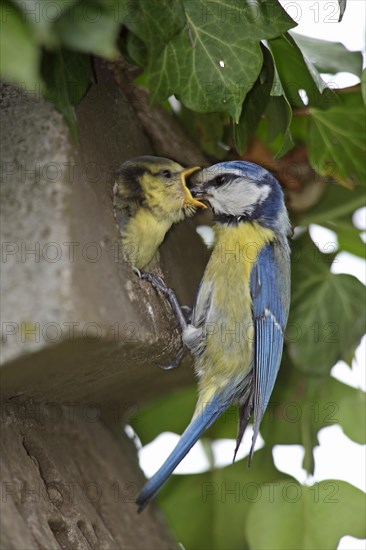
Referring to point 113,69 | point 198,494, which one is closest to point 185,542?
point 198,494

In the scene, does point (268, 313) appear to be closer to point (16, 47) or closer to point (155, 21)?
point (155, 21)

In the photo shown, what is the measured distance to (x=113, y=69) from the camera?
143cm

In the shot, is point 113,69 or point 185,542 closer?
point 113,69

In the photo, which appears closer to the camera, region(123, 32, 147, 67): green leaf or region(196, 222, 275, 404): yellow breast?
region(123, 32, 147, 67): green leaf

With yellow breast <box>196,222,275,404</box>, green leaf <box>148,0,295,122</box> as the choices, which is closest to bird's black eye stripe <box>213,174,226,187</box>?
yellow breast <box>196,222,275,404</box>

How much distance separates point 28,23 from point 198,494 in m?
1.02

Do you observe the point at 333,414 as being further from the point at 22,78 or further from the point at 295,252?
the point at 22,78

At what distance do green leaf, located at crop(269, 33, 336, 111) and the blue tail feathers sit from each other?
1.79ft

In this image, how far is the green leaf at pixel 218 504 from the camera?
5.15ft

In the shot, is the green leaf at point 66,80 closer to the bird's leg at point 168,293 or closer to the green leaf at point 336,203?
the bird's leg at point 168,293

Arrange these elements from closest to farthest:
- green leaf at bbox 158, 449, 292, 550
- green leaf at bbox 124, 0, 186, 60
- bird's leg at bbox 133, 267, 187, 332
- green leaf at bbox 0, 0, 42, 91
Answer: green leaf at bbox 0, 0, 42, 91 < green leaf at bbox 124, 0, 186, 60 < bird's leg at bbox 133, 267, 187, 332 < green leaf at bbox 158, 449, 292, 550

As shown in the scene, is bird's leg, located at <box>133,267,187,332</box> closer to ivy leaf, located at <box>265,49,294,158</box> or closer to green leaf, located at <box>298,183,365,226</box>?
ivy leaf, located at <box>265,49,294,158</box>

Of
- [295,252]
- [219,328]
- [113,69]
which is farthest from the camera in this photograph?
[295,252]

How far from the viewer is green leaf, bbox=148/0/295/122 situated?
116 cm
